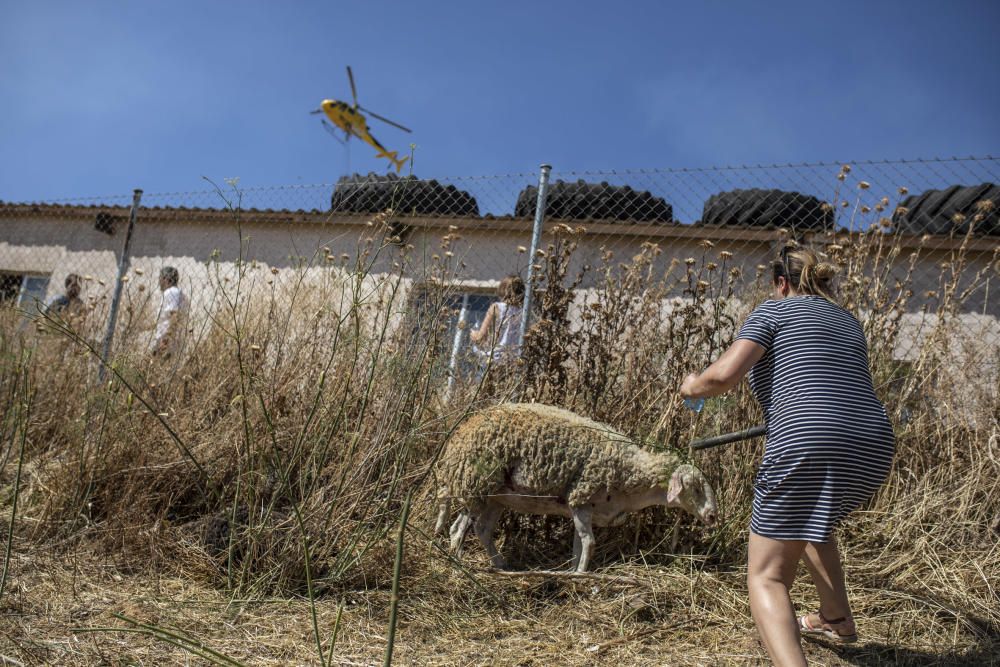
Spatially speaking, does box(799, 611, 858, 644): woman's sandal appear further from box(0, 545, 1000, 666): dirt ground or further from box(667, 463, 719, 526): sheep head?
box(667, 463, 719, 526): sheep head

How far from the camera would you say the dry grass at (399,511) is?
2902 mm

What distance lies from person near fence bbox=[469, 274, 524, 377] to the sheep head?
124 cm

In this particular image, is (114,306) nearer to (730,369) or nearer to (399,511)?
(399,511)

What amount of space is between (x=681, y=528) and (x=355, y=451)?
5.28 ft

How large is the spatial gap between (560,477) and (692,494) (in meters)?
0.58

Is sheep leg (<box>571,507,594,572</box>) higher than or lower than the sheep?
lower

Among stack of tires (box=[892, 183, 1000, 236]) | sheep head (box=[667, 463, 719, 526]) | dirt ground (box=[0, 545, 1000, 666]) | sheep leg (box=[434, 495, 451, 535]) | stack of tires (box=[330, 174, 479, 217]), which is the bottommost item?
dirt ground (box=[0, 545, 1000, 666])

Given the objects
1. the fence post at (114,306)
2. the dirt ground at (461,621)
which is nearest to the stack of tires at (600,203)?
the fence post at (114,306)

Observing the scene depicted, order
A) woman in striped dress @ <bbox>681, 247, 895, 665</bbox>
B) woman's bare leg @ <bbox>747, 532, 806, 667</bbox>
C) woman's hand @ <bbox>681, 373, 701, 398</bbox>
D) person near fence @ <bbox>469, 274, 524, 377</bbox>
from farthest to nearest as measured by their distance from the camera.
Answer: person near fence @ <bbox>469, 274, 524, 377</bbox>, woman's hand @ <bbox>681, 373, 701, 398</bbox>, woman in striped dress @ <bbox>681, 247, 895, 665</bbox>, woman's bare leg @ <bbox>747, 532, 806, 667</bbox>

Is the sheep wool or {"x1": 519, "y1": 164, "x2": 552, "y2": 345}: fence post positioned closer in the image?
the sheep wool

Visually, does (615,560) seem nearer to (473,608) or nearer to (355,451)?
(473,608)

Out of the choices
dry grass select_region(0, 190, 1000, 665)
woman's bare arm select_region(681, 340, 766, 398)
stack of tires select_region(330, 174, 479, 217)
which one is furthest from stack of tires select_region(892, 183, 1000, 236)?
woman's bare arm select_region(681, 340, 766, 398)

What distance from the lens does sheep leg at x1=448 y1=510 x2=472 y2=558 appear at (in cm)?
354

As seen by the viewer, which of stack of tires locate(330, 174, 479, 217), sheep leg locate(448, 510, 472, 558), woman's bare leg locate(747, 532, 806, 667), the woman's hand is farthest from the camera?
stack of tires locate(330, 174, 479, 217)
